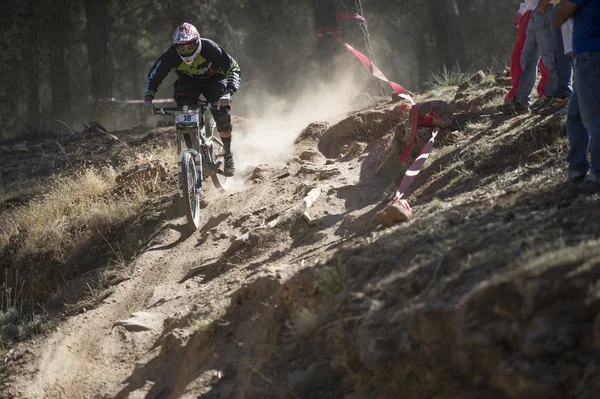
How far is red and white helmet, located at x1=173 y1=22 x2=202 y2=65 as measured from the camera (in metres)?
7.98

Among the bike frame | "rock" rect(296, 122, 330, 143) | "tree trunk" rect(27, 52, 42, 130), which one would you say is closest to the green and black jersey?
the bike frame

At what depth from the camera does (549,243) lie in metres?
3.55

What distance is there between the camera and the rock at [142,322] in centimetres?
610

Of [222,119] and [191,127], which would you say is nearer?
[191,127]

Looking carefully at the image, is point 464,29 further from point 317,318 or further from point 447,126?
point 317,318

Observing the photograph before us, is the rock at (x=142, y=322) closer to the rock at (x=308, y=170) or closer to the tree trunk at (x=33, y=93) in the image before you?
the rock at (x=308, y=170)

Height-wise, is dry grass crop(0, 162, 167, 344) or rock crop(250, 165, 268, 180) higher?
rock crop(250, 165, 268, 180)

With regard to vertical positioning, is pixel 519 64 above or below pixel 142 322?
above

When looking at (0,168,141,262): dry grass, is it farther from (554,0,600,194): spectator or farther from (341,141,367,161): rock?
(554,0,600,194): spectator

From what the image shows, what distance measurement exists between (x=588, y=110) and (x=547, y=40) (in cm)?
265

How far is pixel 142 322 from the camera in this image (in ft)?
20.3

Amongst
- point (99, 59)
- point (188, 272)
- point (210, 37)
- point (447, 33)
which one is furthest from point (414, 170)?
point (210, 37)

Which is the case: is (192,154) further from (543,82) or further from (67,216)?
(543,82)

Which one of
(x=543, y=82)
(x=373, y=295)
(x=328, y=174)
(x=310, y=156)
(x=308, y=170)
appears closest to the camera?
(x=373, y=295)
